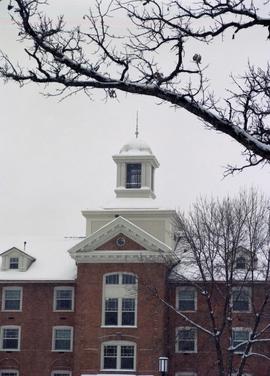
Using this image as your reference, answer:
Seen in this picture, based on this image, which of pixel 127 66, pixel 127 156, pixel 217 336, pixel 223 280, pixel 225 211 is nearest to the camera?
pixel 127 66

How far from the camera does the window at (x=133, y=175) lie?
174 ft

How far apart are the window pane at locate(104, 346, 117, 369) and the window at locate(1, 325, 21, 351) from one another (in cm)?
616

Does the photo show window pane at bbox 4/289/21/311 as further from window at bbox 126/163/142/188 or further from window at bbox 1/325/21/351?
window at bbox 126/163/142/188

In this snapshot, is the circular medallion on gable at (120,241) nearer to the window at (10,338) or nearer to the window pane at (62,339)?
the window pane at (62,339)

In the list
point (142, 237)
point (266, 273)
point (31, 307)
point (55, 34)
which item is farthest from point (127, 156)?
point (55, 34)

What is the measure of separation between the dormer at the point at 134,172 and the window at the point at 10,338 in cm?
1076

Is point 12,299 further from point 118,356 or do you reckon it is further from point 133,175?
point 133,175

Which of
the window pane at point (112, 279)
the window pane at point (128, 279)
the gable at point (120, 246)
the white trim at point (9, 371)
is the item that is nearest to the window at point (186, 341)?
the window pane at point (128, 279)

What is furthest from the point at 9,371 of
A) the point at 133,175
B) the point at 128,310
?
the point at 133,175

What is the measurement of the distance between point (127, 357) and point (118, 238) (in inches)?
270

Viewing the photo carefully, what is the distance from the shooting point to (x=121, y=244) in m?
47.6

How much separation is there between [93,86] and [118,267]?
36.7 metres

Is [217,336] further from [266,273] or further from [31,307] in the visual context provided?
[31,307]

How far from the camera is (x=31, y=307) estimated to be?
49.8 meters
